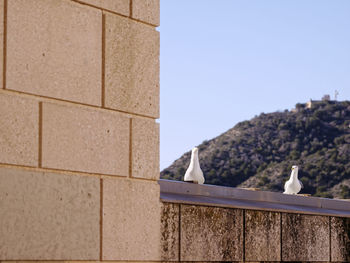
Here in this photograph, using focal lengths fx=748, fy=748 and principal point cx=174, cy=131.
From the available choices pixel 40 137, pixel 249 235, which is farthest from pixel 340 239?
pixel 40 137

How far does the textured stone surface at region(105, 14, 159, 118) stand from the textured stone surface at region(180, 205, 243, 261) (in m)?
1.09

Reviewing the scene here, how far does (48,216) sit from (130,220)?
852 mm

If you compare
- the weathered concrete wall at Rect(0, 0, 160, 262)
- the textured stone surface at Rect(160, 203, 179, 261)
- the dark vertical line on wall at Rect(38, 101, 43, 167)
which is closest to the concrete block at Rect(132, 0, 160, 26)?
the weathered concrete wall at Rect(0, 0, 160, 262)

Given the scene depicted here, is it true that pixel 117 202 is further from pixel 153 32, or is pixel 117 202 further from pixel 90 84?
pixel 153 32

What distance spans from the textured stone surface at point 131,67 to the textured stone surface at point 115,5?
0.18ft

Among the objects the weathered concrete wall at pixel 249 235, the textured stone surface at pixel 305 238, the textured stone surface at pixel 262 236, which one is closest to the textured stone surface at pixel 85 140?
the weathered concrete wall at pixel 249 235

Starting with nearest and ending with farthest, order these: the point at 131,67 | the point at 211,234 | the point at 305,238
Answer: the point at 131,67, the point at 211,234, the point at 305,238

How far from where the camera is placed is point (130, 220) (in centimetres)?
567

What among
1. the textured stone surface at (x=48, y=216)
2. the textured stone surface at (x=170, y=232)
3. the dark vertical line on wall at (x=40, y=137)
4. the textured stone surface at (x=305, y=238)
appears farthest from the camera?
the textured stone surface at (x=305, y=238)

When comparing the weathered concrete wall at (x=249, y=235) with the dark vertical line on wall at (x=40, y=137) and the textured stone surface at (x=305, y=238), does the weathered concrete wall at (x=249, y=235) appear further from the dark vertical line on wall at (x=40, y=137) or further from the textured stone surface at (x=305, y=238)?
the dark vertical line on wall at (x=40, y=137)

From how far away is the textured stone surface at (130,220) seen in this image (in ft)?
17.9

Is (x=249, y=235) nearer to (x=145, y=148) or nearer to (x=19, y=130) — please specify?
(x=145, y=148)

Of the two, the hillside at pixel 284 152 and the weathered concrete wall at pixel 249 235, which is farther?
the hillside at pixel 284 152

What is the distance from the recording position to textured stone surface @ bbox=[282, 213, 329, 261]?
7707 mm
